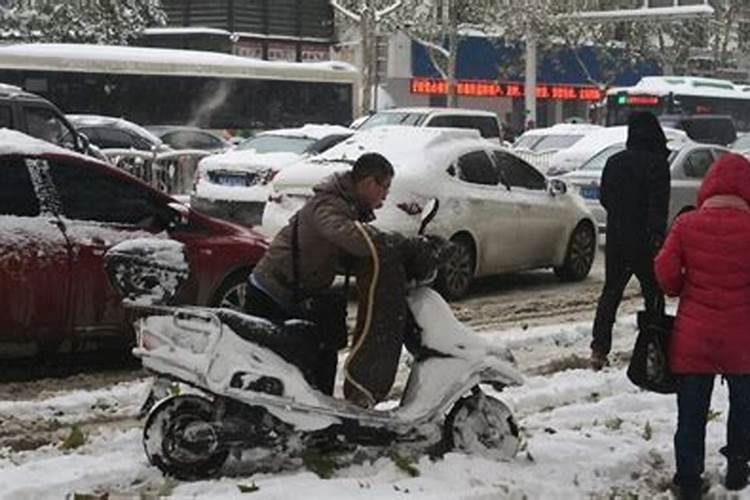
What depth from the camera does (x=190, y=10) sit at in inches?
1869

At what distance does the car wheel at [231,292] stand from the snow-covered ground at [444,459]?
40.8 inches

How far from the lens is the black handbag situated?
616cm

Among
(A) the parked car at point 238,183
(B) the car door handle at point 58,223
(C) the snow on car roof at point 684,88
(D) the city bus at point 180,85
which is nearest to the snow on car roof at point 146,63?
(D) the city bus at point 180,85

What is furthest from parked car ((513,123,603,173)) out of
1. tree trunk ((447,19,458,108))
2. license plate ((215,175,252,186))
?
license plate ((215,175,252,186))

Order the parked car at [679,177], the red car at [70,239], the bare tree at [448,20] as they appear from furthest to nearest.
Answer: the bare tree at [448,20] < the parked car at [679,177] < the red car at [70,239]

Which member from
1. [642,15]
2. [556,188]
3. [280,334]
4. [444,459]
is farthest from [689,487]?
[642,15]

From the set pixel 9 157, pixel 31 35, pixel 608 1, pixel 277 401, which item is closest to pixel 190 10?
pixel 31 35

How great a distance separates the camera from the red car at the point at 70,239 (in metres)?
8.37

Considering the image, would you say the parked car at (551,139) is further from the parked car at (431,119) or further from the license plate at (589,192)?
the license plate at (589,192)

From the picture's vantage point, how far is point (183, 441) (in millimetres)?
6121

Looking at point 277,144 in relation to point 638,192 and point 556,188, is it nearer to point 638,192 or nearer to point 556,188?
point 556,188

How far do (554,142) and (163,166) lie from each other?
12223 mm

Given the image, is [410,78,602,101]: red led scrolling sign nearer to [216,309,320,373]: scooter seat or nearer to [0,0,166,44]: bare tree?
[0,0,166,44]: bare tree

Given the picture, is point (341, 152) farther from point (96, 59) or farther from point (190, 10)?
point (190, 10)
